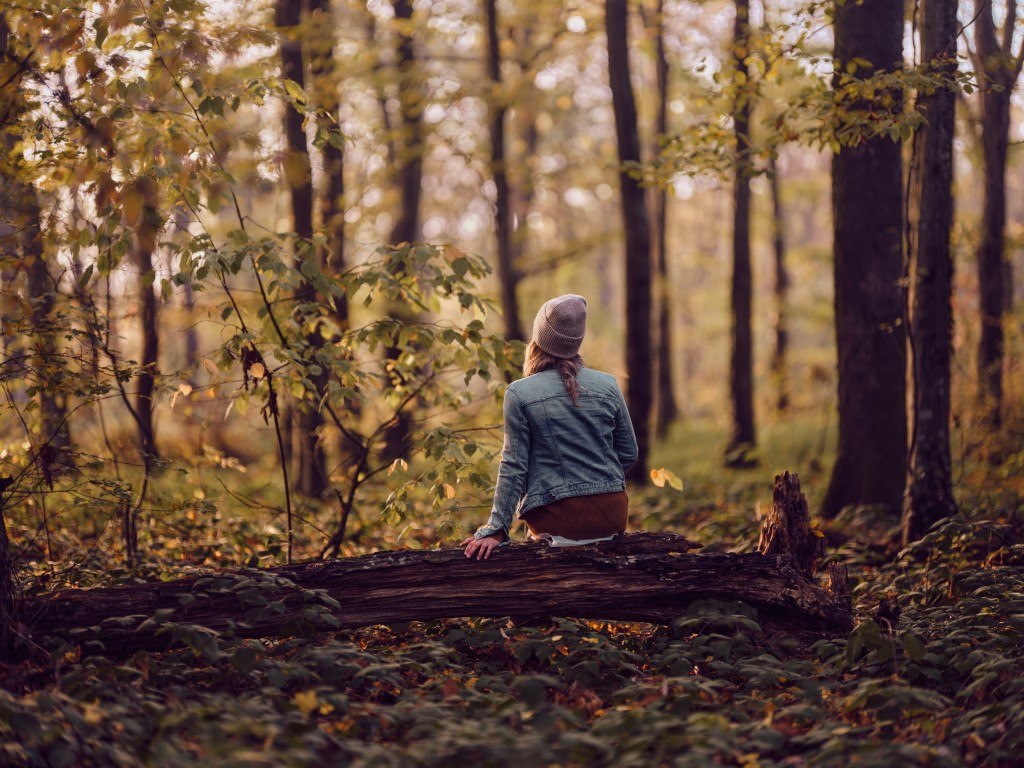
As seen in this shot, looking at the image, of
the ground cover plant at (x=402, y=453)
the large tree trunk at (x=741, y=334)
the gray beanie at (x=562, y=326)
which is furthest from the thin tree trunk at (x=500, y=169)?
the gray beanie at (x=562, y=326)

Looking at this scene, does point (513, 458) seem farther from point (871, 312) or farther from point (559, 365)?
point (871, 312)

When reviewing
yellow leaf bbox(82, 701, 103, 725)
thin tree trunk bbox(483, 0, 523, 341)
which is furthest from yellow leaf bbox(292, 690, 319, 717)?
thin tree trunk bbox(483, 0, 523, 341)

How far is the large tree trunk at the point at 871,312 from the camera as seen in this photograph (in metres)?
8.55

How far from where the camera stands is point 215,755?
3410 millimetres

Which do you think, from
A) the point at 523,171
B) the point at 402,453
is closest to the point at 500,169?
the point at 523,171

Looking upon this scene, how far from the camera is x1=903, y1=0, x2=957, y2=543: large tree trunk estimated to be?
729 centimetres

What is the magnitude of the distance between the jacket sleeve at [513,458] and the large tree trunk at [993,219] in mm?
7709

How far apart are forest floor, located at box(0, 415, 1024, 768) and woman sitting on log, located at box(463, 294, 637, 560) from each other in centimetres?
67

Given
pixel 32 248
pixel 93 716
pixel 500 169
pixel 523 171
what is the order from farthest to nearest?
pixel 523 171 < pixel 500 169 < pixel 32 248 < pixel 93 716

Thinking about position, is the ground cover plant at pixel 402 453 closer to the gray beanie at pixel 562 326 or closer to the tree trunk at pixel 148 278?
the tree trunk at pixel 148 278

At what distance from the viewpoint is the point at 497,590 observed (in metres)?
5.09

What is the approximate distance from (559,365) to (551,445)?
0.49 metres

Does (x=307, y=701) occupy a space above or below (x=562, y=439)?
below

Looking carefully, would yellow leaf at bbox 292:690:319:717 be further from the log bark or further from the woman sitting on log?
the woman sitting on log
